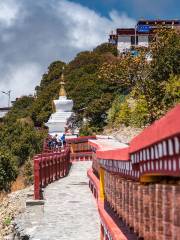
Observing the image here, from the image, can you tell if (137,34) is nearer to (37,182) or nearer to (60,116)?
(60,116)

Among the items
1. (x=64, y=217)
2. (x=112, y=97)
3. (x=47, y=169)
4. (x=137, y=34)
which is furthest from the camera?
(x=137, y=34)

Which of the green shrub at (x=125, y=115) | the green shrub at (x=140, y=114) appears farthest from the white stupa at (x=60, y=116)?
the green shrub at (x=140, y=114)

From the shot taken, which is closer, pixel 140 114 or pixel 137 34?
pixel 140 114

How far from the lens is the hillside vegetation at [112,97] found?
29.8 metres

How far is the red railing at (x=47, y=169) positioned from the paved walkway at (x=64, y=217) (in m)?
0.35

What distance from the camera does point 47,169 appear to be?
19.6 meters

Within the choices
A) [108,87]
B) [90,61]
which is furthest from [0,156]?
[90,61]

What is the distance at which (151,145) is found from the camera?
184 inches

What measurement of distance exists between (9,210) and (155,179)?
1075cm

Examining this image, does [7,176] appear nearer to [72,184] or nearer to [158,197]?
[72,184]

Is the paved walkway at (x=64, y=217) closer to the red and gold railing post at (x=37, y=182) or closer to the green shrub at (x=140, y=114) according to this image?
the red and gold railing post at (x=37, y=182)

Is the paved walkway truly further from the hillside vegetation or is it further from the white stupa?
the white stupa

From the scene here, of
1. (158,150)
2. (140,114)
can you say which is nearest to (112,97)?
(140,114)

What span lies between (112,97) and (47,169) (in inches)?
1338
